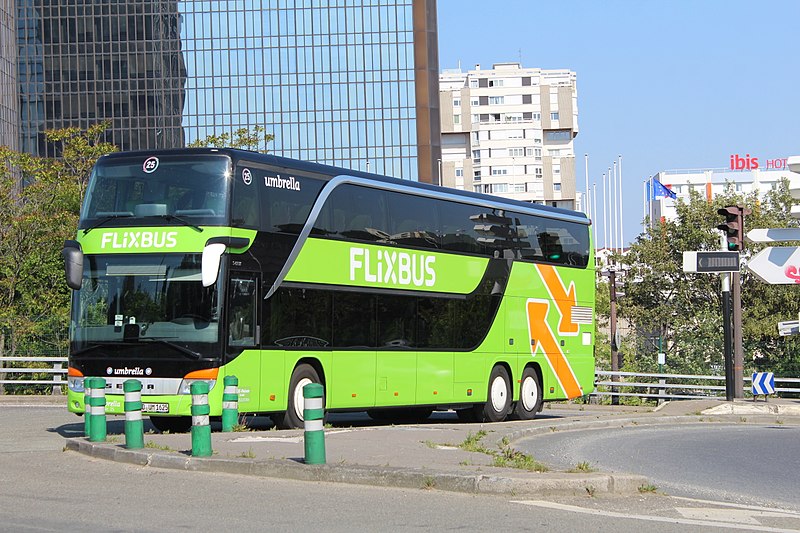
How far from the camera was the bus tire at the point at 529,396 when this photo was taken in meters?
25.6

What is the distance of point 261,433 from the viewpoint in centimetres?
1639

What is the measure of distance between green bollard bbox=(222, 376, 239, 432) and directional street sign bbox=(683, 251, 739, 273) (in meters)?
14.1

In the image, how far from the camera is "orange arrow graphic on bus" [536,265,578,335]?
26.5 m

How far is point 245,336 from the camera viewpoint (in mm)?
18547

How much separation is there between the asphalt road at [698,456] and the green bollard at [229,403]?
395 cm

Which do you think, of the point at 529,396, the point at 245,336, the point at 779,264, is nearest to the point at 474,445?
the point at 245,336

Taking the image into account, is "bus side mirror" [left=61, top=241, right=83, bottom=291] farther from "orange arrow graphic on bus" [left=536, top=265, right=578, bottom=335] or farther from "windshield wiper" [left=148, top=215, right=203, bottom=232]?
"orange arrow graphic on bus" [left=536, top=265, right=578, bottom=335]

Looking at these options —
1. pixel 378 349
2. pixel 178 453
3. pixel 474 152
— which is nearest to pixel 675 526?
pixel 178 453

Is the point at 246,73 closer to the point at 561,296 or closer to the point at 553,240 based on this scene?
the point at 561,296

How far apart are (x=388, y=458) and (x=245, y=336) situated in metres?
5.62

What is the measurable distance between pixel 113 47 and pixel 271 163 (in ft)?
322

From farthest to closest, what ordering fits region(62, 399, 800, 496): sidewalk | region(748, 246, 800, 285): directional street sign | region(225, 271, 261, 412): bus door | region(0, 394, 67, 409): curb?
1. region(0, 394, 67, 409): curb
2. region(748, 246, 800, 285): directional street sign
3. region(225, 271, 261, 412): bus door
4. region(62, 399, 800, 496): sidewalk

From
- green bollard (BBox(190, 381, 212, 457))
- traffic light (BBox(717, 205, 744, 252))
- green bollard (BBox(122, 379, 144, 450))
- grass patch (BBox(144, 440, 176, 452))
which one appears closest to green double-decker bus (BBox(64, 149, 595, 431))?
grass patch (BBox(144, 440, 176, 452))

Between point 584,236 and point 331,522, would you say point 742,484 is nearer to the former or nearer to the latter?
point 331,522
